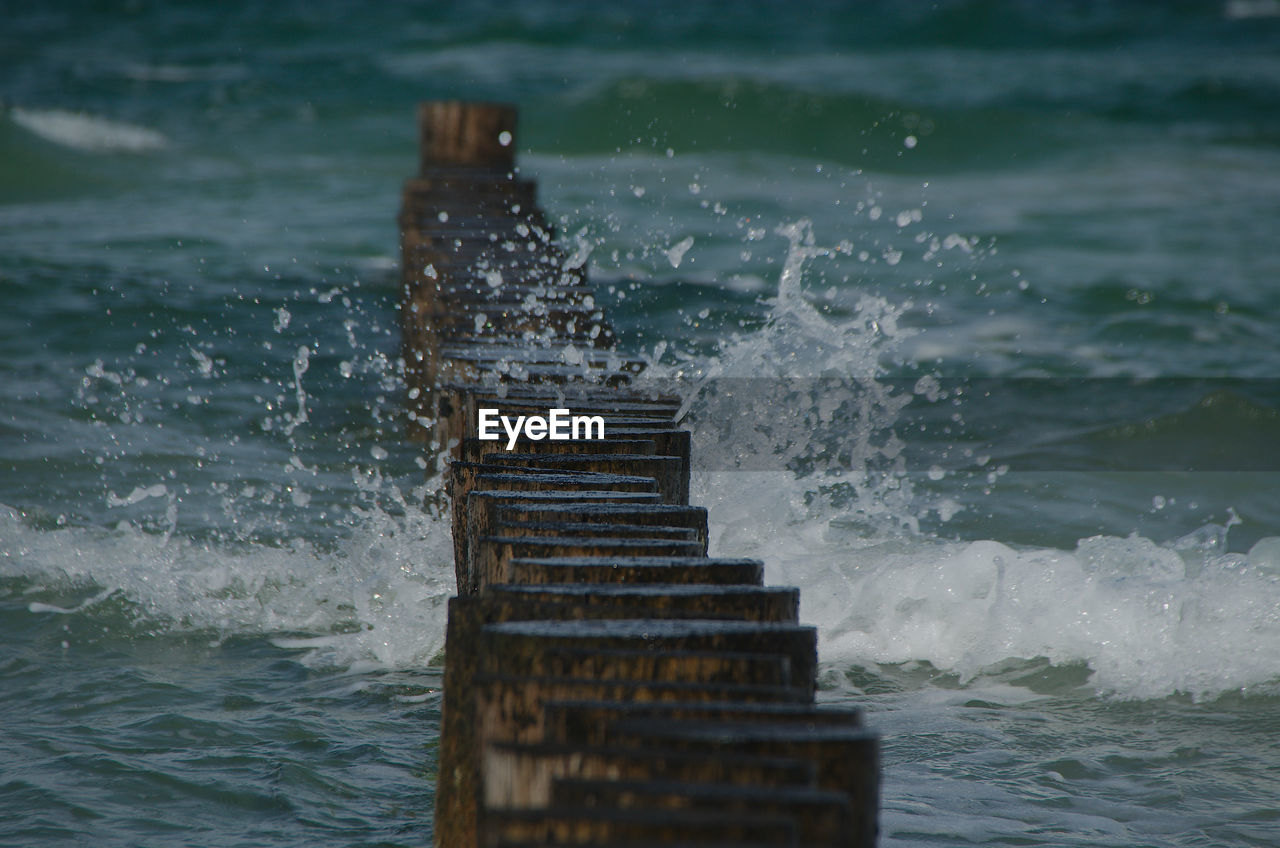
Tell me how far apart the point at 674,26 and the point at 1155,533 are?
21.6m

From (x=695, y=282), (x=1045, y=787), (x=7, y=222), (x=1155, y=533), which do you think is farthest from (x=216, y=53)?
(x=1045, y=787)

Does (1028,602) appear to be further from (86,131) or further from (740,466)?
(86,131)

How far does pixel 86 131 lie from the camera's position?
1930cm

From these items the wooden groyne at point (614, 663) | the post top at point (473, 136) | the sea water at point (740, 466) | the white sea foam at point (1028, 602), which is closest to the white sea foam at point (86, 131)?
the sea water at point (740, 466)

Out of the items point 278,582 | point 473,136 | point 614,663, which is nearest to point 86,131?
point 473,136

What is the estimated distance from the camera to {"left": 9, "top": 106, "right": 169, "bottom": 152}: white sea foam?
61.3ft

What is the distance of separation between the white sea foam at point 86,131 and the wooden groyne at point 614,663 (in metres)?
16.6

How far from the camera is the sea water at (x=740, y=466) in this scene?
3406mm

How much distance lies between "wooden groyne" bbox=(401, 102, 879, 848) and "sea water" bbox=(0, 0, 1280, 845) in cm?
74

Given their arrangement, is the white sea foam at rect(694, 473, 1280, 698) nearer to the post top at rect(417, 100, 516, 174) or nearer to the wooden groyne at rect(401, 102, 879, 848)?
the wooden groyne at rect(401, 102, 879, 848)

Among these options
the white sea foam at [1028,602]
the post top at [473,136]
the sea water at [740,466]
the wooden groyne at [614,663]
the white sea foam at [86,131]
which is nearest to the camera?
the wooden groyne at [614,663]

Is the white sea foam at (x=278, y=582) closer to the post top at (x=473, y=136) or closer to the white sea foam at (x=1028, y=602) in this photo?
the white sea foam at (x=1028, y=602)

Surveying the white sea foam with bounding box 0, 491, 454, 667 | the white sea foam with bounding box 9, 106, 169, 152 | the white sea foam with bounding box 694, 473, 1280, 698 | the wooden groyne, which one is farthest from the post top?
the white sea foam with bounding box 9, 106, 169, 152

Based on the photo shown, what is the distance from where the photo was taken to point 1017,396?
8.34 meters
